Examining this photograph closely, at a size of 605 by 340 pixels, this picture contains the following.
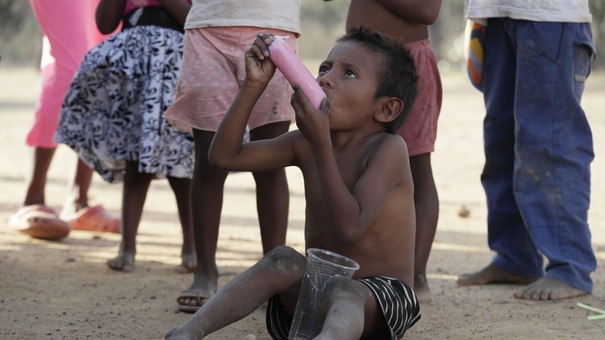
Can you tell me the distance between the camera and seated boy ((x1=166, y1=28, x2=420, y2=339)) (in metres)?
3.04

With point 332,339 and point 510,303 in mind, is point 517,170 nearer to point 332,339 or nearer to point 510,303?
point 510,303

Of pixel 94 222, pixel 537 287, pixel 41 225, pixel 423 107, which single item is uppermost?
pixel 423 107

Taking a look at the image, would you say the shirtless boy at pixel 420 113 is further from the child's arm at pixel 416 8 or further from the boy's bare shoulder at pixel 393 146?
the boy's bare shoulder at pixel 393 146

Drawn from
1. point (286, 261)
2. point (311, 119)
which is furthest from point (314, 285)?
point (311, 119)

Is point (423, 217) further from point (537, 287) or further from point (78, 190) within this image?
point (78, 190)

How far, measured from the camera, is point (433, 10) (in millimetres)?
4086

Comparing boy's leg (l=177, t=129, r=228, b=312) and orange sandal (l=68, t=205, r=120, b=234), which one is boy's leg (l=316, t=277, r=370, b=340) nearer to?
boy's leg (l=177, t=129, r=228, b=312)

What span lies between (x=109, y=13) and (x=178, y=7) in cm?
36

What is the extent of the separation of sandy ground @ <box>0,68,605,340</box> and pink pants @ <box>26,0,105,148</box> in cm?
68

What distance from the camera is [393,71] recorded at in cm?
338

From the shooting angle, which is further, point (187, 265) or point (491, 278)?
point (187, 265)

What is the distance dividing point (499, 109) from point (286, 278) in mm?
1965

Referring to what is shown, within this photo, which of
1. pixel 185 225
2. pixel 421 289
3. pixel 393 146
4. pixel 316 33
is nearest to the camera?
pixel 393 146

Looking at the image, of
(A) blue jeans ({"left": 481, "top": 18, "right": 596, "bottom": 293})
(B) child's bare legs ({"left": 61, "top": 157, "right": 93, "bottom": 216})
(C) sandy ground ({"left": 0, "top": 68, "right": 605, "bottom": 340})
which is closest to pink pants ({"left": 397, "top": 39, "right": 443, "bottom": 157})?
(A) blue jeans ({"left": 481, "top": 18, "right": 596, "bottom": 293})
